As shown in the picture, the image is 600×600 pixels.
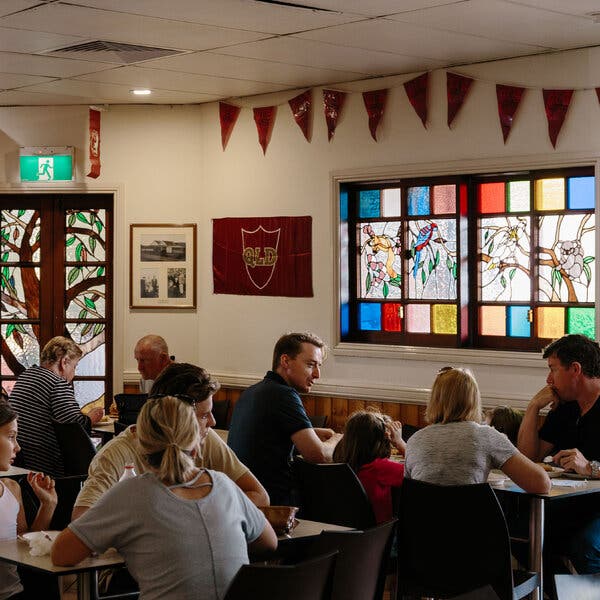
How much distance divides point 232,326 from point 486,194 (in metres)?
2.47

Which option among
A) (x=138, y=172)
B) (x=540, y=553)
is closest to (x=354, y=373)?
(x=138, y=172)

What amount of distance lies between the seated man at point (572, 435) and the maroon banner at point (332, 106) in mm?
3066

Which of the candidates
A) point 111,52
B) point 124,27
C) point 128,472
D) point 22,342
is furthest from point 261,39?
point 22,342

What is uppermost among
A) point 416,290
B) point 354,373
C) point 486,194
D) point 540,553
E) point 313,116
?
point 313,116

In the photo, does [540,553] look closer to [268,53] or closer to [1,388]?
[268,53]

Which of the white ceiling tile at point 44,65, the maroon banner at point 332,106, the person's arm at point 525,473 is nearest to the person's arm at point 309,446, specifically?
the person's arm at point 525,473

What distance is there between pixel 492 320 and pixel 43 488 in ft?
13.9

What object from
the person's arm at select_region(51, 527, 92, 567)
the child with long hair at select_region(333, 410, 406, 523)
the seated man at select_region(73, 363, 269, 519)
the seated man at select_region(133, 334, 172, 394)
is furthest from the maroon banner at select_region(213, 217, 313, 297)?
the person's arm at select_region(51, 527, 92, 567)

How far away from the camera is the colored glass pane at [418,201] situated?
7895 millimetres

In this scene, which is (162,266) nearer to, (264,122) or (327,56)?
(264,122)

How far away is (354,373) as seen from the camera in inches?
322

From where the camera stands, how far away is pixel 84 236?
9477mm

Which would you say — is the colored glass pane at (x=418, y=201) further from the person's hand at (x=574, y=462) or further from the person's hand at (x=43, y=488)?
the person's hand at (x=43, y=488)

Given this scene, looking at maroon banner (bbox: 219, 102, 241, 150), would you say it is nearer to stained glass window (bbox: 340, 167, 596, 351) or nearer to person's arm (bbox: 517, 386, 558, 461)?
stained glass window (bbox: 340, 167, 596, 351)
